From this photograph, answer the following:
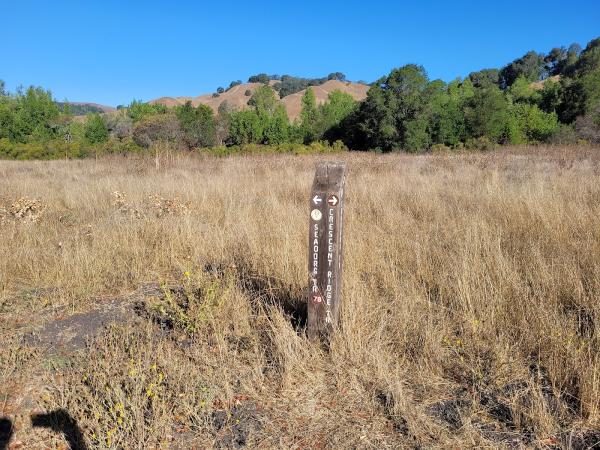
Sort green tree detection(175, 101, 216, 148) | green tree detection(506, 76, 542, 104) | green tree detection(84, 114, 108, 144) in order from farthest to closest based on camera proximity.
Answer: green tree detection(506, 76, 542, 104)
green tree detection(84, 114, 108, 144)
green tree detection(175, 101, 216, 148)

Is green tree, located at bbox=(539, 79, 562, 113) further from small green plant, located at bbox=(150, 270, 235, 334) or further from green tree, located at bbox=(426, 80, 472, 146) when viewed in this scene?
small green plant, located at bbox=(150, 270, 235, 334)

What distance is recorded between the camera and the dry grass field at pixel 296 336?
2.20 metres

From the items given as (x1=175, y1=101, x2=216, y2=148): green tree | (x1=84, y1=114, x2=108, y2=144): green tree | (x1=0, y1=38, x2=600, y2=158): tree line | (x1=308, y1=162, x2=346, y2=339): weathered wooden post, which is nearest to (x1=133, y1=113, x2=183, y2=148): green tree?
(x1=0, y1=38, x2=600, y2=158): tree line

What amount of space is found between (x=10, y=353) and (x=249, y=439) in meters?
2.03

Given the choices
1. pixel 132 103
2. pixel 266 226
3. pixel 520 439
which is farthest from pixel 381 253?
pixel 132 103

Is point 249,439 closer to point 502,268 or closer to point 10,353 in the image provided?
point 10,353

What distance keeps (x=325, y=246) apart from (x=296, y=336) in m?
0.65

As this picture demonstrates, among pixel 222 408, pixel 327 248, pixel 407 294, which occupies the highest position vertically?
pixel 327 248

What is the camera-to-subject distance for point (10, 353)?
2979 mm

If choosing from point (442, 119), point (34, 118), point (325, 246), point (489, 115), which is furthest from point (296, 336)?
point (34, 118)

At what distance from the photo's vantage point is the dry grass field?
220 cm

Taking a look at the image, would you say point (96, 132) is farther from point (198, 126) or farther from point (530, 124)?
point (530, 124)

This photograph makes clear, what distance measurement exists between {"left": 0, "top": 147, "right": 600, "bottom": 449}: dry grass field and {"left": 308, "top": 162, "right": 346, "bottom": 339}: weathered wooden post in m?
0.15

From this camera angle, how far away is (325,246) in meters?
2.69
